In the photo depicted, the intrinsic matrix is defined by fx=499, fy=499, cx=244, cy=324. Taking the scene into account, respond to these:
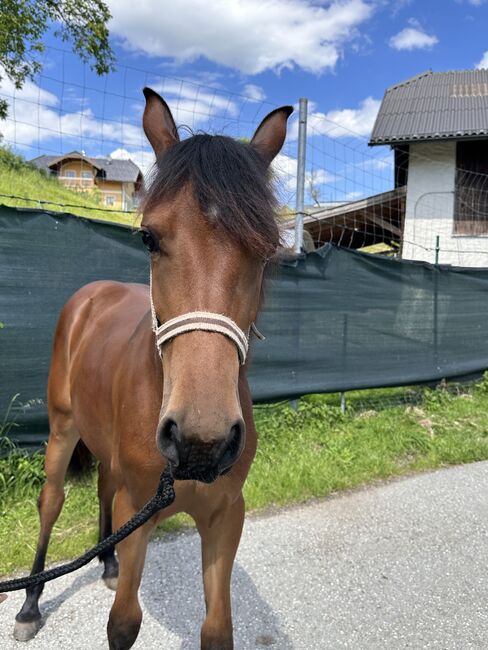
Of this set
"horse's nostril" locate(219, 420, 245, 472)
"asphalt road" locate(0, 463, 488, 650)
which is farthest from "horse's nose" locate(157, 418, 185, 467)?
"asphalt road" locate(0, 463, 488, 650)

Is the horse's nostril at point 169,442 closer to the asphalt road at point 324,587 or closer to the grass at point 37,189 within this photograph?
the asphalt road at point 324,587

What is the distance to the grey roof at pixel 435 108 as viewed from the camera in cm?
1205

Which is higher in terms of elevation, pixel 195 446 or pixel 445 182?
pixel 445 182

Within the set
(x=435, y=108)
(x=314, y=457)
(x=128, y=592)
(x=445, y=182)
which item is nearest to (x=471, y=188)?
(x=445, y=182)

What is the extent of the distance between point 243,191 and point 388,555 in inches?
103

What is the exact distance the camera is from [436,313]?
613 cm

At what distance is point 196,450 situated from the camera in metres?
1.13

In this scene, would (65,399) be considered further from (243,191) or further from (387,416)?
(387,416)

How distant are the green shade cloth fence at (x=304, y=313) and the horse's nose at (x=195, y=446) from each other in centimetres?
75

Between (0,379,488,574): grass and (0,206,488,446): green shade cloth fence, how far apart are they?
266mm

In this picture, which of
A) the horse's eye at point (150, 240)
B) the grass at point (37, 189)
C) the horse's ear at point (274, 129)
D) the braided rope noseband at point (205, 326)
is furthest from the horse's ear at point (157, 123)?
the grass at point (37, 189)

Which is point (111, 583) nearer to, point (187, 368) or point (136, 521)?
point (136, 521)

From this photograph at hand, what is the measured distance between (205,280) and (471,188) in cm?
1256

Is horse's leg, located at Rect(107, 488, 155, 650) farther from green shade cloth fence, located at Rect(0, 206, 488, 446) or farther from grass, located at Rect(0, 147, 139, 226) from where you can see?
grass, located at Rect(0, 147, 139, 226)
